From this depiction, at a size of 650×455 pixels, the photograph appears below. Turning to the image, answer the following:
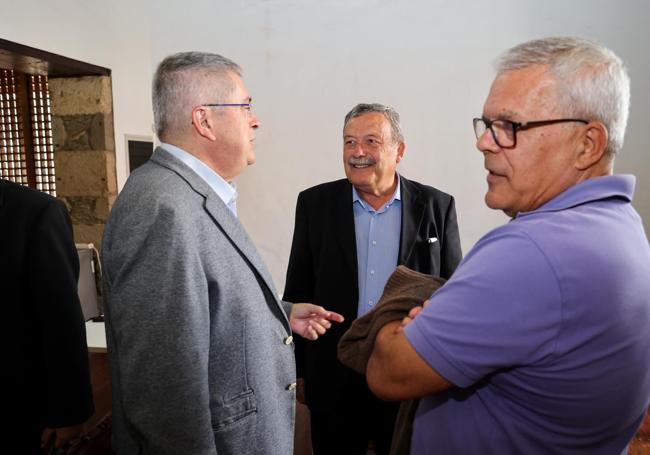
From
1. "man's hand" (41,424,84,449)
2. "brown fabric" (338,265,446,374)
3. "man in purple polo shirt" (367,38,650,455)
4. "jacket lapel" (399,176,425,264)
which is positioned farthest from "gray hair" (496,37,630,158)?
"man's hand" (41,424,84,449)

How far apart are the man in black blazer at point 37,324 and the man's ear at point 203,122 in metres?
0.70

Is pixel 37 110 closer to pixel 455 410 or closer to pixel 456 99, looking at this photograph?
pixel 456 99

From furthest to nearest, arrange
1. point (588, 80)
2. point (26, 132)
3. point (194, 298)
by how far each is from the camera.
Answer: point (26, 132) < point (194, 298) < point (588, 80)

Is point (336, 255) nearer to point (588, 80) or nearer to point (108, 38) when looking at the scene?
point (588, 80)

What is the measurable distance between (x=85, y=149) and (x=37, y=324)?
2.80 metres

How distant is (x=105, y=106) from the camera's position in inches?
154

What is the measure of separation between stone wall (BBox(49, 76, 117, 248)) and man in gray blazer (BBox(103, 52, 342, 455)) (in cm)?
297

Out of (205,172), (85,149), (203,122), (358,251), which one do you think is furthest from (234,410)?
(85,149)

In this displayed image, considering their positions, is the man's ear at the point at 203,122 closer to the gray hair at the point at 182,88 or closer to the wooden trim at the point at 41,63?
the gray hair at the point at 182,88

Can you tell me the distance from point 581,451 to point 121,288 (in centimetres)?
106

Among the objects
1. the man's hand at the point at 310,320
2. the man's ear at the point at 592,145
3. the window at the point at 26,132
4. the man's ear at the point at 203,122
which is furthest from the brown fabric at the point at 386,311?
the window at the point at 26,132

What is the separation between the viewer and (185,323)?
1072 millimetres

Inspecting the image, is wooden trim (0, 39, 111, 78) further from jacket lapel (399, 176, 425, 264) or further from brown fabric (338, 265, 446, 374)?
brown fabric (338, 265, 446, 374)

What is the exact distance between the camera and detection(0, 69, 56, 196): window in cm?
471
